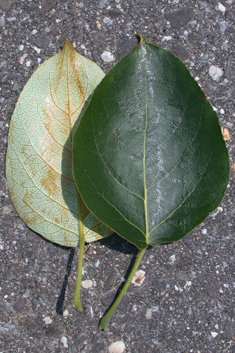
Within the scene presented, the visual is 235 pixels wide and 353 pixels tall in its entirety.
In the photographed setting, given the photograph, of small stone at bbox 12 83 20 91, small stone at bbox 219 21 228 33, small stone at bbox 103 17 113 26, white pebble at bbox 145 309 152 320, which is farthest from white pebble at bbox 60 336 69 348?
small stone at bbox 219 21 228 33

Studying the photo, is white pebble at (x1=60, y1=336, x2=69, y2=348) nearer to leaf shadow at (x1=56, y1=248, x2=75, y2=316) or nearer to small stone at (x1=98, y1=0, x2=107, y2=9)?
leaf shadow at (x1=56, y1=248, x2=75, y2=316)

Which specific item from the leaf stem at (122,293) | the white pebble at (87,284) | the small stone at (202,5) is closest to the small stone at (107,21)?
the small stone at (202,5)

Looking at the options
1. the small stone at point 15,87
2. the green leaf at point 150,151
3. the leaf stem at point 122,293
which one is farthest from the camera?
the small stone at point 15,87

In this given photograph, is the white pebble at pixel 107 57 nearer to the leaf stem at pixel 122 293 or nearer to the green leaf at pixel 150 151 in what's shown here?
the green leaf at pixel 150 151

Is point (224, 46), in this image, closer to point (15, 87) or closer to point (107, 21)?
point (107, 21)

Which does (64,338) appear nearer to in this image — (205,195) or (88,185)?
(88,185)

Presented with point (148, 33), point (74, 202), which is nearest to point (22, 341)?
point (74, 202)

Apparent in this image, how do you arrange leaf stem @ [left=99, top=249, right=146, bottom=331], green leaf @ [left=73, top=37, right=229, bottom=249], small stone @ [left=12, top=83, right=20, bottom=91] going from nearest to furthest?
green leaf @ [left=73, top=37, right=229, bottom=249], leaf stem @ [left=99, top=249, right=146, bottom=331], small stone @ [left=12, top=83, right=20, bottom=91]
